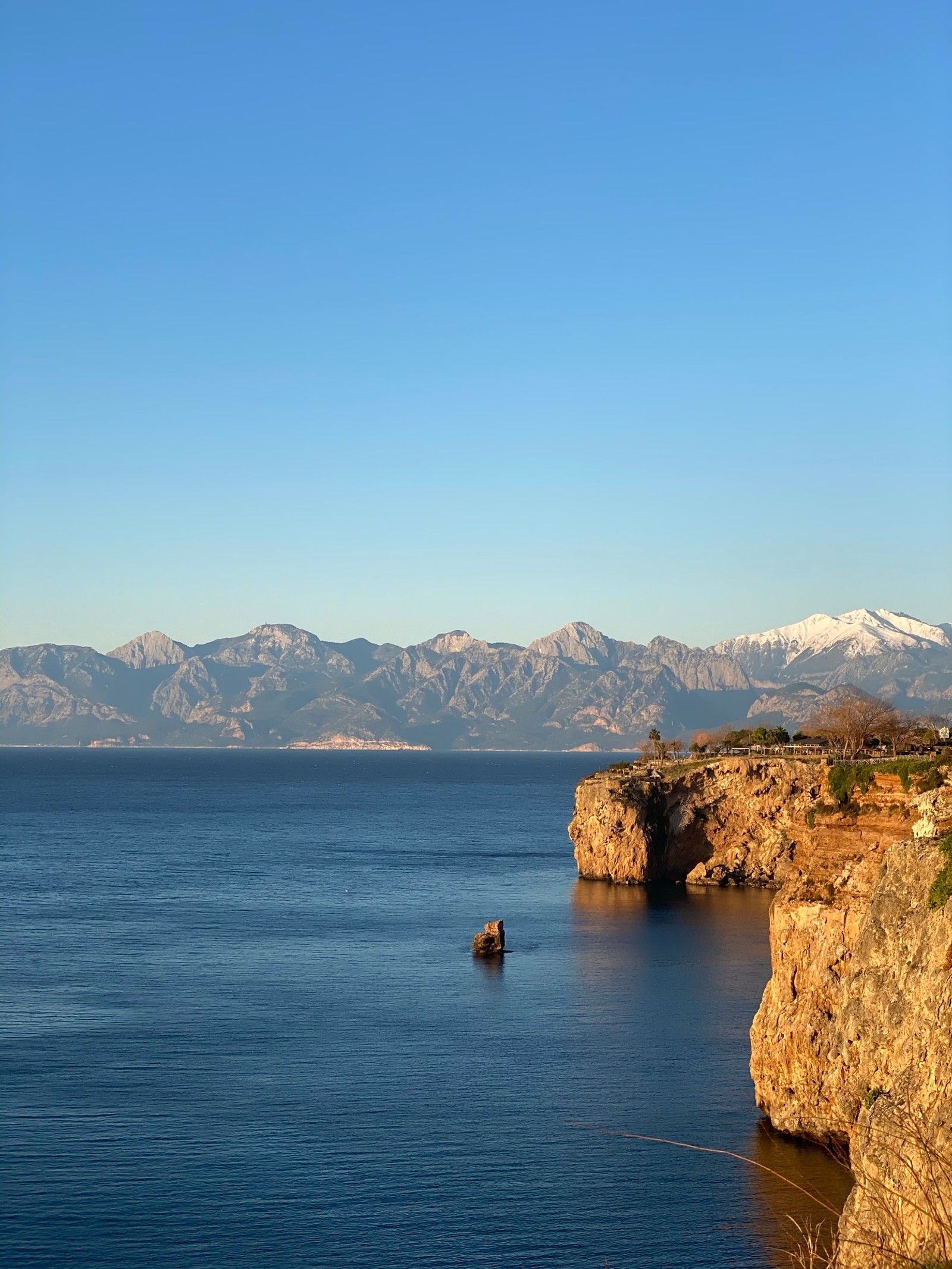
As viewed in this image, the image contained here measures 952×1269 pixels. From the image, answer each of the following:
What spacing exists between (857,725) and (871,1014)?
96.8 meters

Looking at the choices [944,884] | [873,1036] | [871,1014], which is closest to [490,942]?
[871,1014]

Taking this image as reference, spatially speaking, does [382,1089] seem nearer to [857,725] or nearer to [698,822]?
[698,822]

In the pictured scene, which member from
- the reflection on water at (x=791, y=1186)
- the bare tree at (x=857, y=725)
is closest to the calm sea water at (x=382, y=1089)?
the reflection on water at (x=791, y=1186)

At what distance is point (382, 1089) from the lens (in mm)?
52969

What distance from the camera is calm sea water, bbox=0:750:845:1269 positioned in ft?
129

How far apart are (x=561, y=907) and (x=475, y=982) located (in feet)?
106

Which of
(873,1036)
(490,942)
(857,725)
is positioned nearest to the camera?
(873,1036)

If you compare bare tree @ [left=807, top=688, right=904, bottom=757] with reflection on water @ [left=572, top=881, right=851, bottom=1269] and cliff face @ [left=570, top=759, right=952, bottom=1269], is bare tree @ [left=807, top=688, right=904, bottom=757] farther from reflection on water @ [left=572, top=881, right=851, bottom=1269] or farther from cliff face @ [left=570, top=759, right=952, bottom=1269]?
cliff face @ [left=570, top=759, right=952, bottom=1269]

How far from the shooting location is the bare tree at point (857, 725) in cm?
12569

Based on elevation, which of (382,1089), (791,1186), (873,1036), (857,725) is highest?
(857,725)

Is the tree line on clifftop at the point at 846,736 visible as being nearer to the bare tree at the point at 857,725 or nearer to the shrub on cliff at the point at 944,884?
the bare tree at the point at 857,725

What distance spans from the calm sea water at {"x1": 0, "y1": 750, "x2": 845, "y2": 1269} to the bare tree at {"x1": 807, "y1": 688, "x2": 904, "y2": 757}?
1171 inches

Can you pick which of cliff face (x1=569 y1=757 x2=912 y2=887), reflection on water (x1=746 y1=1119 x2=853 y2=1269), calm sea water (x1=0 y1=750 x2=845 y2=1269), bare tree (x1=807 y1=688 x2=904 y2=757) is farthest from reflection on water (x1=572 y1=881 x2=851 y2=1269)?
bare tree (x1=807 y1=688 x2=904 y2=757)

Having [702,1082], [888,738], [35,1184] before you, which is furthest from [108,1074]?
[888,738]
